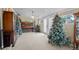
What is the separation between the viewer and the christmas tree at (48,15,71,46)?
2182 millimetres

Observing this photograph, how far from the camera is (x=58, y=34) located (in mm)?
2217

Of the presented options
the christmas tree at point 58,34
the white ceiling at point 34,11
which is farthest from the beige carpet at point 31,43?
the white ceiling at point 34,11

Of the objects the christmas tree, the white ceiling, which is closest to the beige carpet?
the christmas tree

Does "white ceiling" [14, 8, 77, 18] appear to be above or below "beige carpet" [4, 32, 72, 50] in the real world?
above

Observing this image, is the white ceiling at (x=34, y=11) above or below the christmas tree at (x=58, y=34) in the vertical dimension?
above

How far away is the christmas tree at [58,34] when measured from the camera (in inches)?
85.9

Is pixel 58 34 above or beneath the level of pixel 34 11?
beneath

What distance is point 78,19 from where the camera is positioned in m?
2.17

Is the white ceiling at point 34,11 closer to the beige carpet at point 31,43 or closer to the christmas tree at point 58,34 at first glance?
the christmas tree at point 58,34

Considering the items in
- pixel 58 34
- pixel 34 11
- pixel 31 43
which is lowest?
pixel 31 43

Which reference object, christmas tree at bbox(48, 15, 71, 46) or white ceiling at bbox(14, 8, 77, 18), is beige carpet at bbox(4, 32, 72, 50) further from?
white ceiling at bbox(14, 8, 77, 18)

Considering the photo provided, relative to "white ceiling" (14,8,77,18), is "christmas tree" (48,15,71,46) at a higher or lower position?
lower
